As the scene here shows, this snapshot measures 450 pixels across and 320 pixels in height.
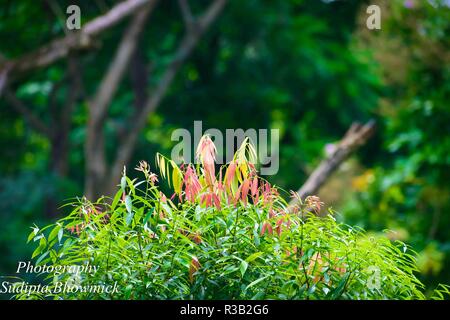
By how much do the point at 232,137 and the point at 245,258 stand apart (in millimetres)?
8722

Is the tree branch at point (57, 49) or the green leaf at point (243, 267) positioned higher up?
the tree branch at point (57, 49)

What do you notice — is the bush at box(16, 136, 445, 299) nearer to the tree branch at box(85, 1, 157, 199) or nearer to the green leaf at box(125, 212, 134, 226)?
the green leaf at box(125, 212, 134, 226)

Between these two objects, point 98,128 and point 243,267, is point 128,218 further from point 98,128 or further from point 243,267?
point 98,128

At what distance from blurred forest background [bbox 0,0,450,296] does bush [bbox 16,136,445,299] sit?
612 centimetres

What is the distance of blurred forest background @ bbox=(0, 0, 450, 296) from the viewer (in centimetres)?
997

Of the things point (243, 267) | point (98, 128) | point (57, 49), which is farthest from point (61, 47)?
point (243, 267)

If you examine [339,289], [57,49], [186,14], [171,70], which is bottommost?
[339,289]

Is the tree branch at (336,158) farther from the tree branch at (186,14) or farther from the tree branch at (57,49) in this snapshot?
the tree branch at (186,14)

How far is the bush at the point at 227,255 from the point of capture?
302 centimetres

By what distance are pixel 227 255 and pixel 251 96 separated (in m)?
9.22

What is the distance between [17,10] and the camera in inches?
448

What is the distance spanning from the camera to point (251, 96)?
12133 mm

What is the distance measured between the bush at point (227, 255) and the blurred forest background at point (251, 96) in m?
6.12

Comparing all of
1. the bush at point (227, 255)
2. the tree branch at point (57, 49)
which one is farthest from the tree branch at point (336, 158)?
the bush at point (227, 255)
